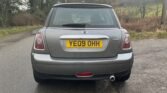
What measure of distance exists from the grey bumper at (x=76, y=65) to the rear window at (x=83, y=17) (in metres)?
0.75

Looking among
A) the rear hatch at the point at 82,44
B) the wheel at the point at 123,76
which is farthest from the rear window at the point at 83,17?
the wheel at the point at 123,76

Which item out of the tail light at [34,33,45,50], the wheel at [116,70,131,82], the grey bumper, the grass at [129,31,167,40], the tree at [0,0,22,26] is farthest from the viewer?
Result: the tree at [0,0,22,26]

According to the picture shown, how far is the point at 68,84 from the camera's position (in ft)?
19.6

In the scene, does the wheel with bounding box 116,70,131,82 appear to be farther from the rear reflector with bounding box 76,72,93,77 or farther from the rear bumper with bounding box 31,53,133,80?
the rear reflector with bounding box 76,72,93,77

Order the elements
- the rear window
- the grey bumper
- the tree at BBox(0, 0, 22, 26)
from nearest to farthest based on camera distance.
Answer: the grey bumper < the rear window < the tree at BBox(0, 0, 22, 26)

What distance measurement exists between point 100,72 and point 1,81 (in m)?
2.40

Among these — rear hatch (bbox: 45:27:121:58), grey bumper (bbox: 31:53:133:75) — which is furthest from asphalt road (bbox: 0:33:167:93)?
rear hatch (bbox: 45:27:121:58)

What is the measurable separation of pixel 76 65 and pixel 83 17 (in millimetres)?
1189

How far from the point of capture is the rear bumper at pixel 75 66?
16.0 feet

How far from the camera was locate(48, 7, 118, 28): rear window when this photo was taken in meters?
5.51

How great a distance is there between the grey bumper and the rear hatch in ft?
0.32

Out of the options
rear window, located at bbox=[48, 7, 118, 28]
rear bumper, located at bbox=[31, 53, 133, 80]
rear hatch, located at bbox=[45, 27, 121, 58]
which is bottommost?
rear bumper, located at bbox=[31, 53, 133, 80]

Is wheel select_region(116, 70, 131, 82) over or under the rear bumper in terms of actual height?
under

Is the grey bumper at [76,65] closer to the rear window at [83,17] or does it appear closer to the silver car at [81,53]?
the silver car at [81,53]
